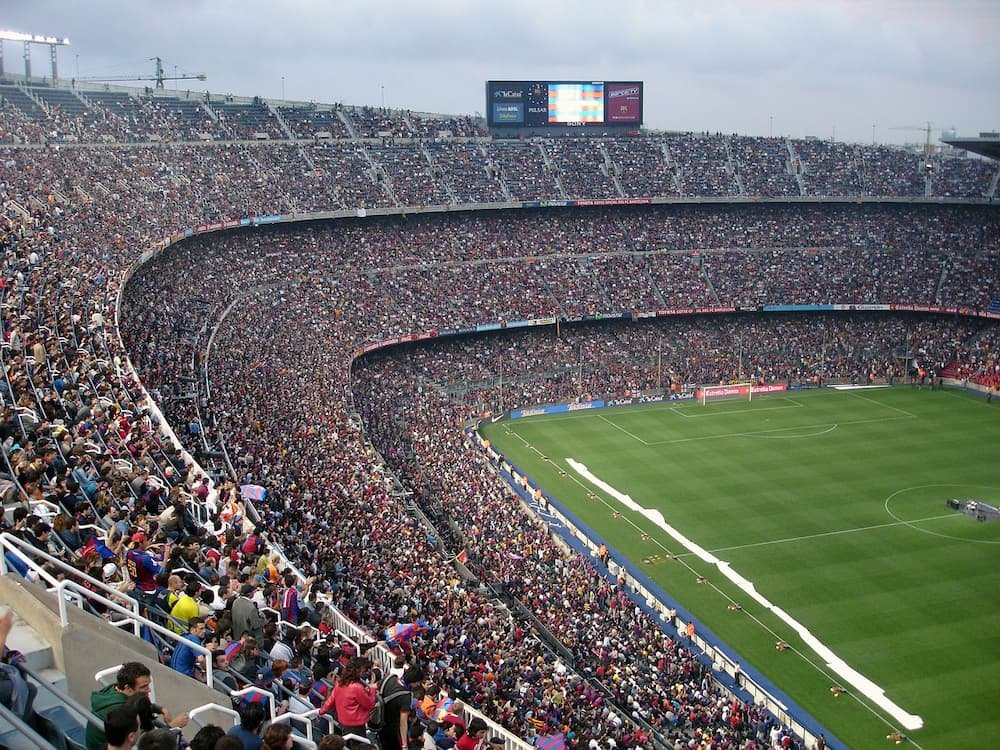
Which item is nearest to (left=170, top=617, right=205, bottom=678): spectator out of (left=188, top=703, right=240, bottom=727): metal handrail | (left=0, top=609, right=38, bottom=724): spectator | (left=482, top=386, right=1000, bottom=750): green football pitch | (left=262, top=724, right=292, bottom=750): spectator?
(left=188, top=703, right=240, bottom=727): metal handrail

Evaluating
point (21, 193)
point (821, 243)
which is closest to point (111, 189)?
point (21, 193)

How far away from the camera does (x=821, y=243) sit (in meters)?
69.6

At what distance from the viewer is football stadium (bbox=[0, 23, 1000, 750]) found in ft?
37.7

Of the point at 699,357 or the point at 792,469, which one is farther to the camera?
the point at 699,357

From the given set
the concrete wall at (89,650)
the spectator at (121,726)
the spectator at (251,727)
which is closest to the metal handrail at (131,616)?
the concrete wall at (89,650)

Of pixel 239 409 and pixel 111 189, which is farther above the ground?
pixel 111 189

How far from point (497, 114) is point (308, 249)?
66.9ft

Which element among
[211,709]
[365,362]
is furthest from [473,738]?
[365,362]

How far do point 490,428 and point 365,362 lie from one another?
25.0 feet

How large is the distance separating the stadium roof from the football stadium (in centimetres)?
47

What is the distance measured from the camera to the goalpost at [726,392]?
5723 cm

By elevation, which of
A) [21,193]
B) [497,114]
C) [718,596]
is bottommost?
[718,596]

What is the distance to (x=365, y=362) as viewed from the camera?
54.0 metres

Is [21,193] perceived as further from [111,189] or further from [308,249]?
[308,249]
